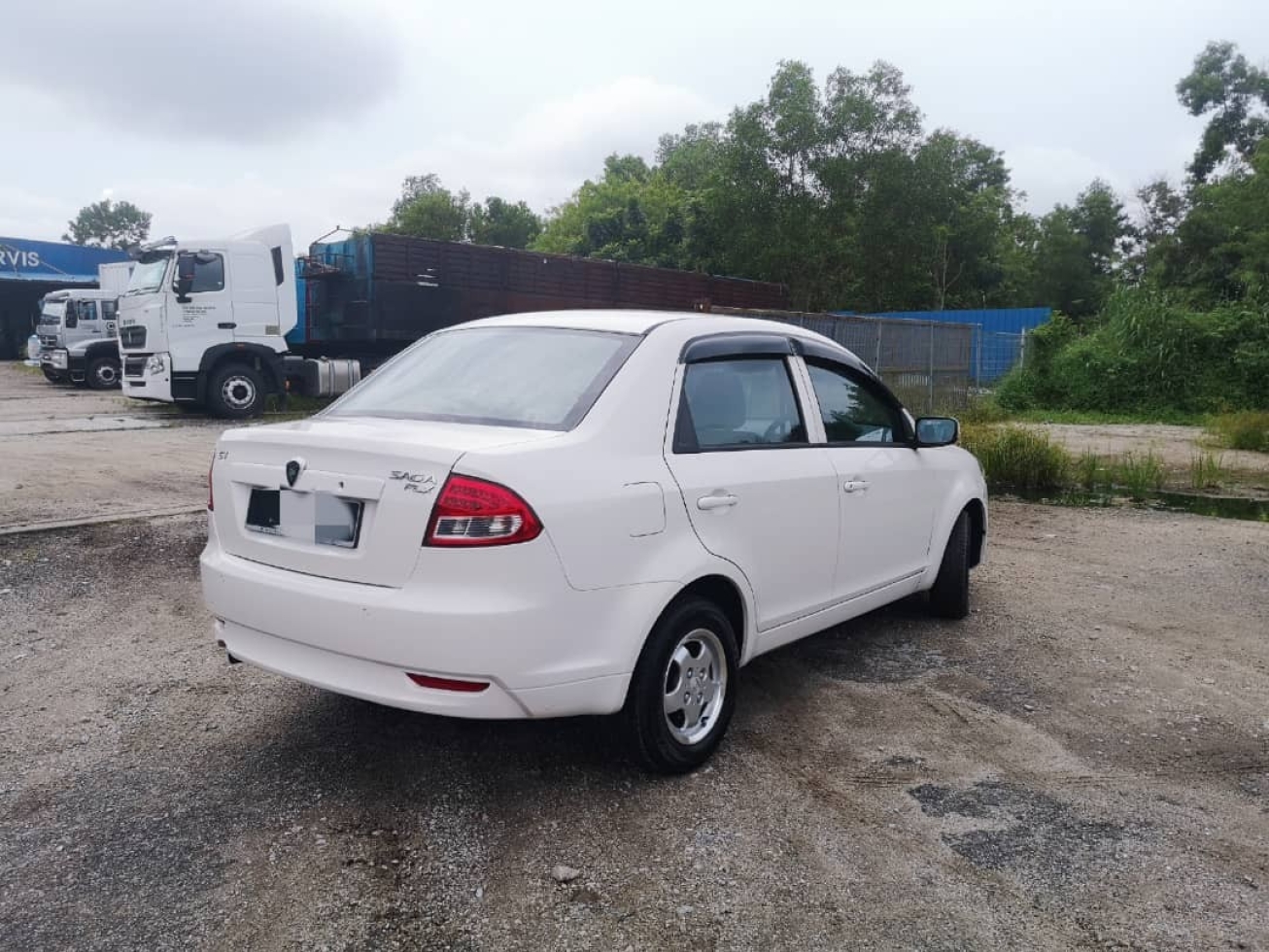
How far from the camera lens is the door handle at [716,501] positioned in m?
3.44

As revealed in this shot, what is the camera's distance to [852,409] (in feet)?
15.0

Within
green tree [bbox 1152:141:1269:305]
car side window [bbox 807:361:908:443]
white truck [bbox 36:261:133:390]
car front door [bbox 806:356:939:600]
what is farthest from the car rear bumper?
green tree [bbox 1152:141:1269:305]

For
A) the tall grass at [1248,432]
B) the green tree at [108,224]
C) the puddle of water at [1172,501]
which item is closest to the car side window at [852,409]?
the puddle of water at [1172,501]

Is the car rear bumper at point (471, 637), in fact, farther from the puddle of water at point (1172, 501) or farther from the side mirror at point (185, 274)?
the side mirror at point (185, 274)

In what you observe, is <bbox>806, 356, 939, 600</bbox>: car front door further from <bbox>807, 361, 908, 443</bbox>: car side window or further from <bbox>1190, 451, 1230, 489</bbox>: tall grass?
<bbox>1190, 451, 1230, 489</bbox>: tall grass

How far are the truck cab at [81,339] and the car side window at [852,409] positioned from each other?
23.9m

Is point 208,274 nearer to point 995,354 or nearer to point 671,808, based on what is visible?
point 671,808

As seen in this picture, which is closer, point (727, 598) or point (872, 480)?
point (727, 598)

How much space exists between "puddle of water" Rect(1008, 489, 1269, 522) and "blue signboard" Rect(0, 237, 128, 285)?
36.5 m

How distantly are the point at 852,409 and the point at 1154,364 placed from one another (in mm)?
19900

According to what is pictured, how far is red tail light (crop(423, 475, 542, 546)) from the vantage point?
291 cm

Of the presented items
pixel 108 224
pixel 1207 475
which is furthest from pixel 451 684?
pixel 108 224

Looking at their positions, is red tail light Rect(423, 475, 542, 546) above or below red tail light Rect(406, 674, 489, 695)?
above

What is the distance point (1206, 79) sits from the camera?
150ft
